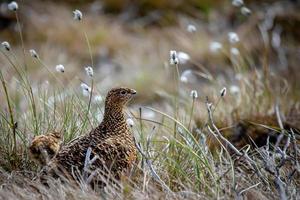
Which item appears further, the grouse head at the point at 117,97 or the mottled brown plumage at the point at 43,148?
the grouse head at the point at 117,97

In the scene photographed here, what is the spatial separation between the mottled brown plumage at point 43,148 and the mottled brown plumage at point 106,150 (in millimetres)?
40

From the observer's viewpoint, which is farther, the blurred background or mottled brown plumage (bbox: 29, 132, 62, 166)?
the blurred background

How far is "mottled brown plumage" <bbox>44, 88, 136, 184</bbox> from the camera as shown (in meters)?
3.35

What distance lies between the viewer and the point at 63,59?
945cm

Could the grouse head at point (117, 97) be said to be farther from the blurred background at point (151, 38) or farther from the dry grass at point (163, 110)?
the blurred background at point (151, 38)

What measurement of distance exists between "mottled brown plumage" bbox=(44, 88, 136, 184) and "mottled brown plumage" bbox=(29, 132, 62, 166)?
0.13ft

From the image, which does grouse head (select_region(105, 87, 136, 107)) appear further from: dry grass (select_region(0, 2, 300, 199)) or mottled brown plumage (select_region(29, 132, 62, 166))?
mottled brown plumage (select_region(29, 132, 62, 166))

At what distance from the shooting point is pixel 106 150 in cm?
340

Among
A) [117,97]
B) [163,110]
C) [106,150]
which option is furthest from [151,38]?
[106,150]

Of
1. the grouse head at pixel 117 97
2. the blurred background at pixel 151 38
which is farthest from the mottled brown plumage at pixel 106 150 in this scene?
the blurred background at pixel 151 38

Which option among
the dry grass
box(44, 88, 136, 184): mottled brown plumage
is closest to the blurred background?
the dry grass

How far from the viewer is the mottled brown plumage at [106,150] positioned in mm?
3346

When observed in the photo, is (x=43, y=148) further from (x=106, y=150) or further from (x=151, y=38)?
(x=151, y=38)

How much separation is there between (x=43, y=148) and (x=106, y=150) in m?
0.29
